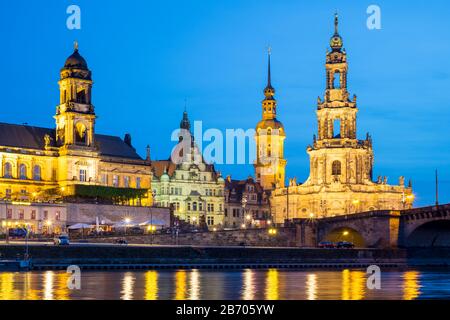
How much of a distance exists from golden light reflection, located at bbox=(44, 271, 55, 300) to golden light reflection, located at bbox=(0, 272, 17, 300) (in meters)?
1.88

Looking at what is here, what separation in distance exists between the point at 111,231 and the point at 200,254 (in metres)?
24.6

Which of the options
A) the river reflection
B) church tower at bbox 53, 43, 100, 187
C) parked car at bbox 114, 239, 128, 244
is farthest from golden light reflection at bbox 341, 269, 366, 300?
church tower at bbox 53, 43, 100, 187

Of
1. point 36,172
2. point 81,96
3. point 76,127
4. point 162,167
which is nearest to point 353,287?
point 36,172

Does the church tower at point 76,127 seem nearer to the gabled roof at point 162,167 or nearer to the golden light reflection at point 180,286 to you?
the gabled roof at point 162,167

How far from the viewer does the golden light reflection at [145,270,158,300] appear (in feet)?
181

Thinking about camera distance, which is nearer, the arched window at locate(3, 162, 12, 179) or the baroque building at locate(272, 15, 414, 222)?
the arched window at locate(3, 162, 12, 179)

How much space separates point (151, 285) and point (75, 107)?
233ft

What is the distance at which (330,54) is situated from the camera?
552 ft

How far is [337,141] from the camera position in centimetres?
16325

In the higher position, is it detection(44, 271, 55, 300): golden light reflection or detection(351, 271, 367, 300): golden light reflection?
detection(44, 271, 55, 300): golden light reflection

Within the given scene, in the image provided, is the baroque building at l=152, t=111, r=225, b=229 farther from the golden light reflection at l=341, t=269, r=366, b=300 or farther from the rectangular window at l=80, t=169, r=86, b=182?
the golden light reflection at l=341, t=269, r=366, b=300

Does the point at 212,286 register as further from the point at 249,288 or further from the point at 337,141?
the point at 337,141

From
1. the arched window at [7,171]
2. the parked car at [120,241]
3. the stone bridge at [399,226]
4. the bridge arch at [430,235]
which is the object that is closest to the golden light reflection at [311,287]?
the stone bridge at [399,226]
